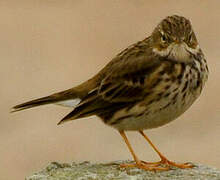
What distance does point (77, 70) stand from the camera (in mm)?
20391

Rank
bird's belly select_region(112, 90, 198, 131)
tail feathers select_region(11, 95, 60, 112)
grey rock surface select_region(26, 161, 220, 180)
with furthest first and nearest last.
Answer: tail feathers select_region(11, 95, 60, 112), bird's belly select_region(112, 90, 198, 131), grey rock surface select_region(26, 161, 220, 180)

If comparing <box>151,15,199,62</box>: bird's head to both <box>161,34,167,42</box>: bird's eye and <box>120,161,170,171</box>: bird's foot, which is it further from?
<box>120,161,170,171</box>: bird's foot

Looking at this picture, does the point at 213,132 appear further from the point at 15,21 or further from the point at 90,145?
the point at 15,21

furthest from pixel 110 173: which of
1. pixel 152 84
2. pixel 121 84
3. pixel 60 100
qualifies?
pixel 60 100

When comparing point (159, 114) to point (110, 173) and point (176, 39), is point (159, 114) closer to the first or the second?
point (176, 39)

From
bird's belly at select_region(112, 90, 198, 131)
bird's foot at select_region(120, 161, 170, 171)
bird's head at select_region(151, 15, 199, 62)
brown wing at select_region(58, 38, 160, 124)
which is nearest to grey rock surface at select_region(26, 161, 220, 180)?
bird's foot at select_region(120, 161, 170, 171)

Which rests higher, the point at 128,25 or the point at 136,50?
the point at 128,25

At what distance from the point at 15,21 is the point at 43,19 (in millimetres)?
652

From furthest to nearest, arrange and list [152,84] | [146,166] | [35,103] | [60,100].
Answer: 1. [60,100]
2. [35,103]
3. [152,84]
4. [146,166]

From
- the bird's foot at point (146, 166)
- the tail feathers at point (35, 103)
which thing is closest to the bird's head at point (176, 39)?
the bird's foot at point (146, 166)

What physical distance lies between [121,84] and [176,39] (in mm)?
910

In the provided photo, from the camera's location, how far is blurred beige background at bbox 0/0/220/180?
57.6 ft

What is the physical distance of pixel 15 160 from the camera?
17.7m

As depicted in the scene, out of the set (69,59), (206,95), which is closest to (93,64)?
(69,59)
